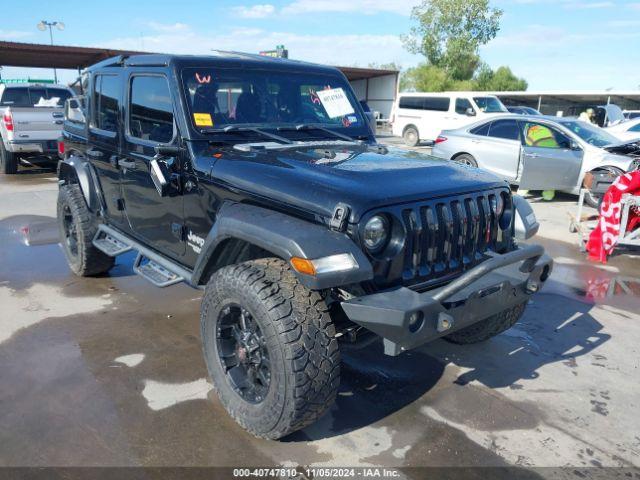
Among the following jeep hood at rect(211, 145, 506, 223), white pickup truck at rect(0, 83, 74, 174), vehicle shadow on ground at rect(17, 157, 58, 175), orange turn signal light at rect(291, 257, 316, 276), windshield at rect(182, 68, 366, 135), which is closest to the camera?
orange turn signal light at rect(291, 257, 316, 276)

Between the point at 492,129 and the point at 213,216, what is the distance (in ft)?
27.6

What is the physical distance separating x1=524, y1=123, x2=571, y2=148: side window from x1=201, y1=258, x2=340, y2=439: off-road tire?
8229 mm

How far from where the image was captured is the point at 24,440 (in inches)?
108

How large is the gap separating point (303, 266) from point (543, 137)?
28.1ft

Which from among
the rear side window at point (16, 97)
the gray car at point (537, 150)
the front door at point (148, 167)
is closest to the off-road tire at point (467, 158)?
the gray car at point (537, 150)

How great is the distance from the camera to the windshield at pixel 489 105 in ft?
63.2

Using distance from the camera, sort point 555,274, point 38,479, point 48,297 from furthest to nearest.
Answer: point 555,274 < point 48,297 < point 38,479

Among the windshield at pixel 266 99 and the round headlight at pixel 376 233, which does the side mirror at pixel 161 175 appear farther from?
the round headlight at pixel 376 233

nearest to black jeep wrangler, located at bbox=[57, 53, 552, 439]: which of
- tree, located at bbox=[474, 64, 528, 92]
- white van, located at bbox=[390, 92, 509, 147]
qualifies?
white van, located at bbox=[390, 92, 509, 147]

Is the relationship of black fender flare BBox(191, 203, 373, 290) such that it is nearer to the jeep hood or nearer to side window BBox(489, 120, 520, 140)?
the jeep hood

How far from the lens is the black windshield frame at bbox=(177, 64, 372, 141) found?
132 inches

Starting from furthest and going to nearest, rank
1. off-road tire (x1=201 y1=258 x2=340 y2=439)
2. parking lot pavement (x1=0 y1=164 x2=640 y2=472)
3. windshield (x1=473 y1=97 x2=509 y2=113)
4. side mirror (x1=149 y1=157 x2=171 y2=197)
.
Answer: windshield (x1=473 y1=97 x2=509 y2=113)
side mirror (x1=149 y1=157 x2=171 y2=197)
parking lot pavement (x1=0 y1=164 x2=640 y2=472)
off-road tire (x1=201 y1=258 x2=340 y2=439)

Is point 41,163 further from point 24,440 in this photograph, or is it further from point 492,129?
point 24,440

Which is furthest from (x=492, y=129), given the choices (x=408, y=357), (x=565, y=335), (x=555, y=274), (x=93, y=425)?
(x=93, y=425)
